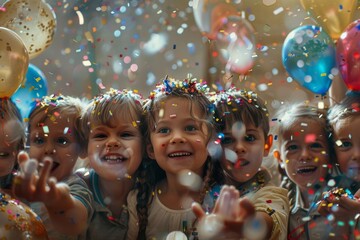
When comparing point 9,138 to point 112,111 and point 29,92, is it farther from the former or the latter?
point 112,111

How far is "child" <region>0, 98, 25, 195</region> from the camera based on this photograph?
5.00 ft

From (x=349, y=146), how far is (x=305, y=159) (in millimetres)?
113

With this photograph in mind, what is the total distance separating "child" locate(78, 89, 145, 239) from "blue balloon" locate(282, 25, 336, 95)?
1.41 ft

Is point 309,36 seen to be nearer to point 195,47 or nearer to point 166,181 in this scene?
point 166,181

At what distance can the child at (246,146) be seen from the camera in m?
1.45

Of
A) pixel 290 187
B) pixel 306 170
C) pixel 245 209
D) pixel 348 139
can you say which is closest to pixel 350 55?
pixel 348 139

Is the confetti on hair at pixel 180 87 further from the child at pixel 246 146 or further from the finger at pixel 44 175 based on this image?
the finger at pixel 44 175

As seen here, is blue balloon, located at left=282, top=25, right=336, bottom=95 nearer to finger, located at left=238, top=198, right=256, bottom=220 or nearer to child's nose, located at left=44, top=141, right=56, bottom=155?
finger, located at left=238, top=198, right=256, bottom=220

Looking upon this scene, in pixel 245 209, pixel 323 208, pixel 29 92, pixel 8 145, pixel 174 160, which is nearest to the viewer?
pixel 245 209

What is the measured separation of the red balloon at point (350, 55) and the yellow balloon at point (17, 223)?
2.70 feet

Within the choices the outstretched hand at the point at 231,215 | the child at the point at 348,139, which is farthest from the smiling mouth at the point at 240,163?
the outstretched hand at the point at 231,215

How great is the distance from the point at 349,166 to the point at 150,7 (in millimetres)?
1456

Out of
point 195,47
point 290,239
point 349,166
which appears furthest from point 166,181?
point 195,47

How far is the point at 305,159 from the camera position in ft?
4.82
